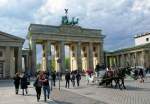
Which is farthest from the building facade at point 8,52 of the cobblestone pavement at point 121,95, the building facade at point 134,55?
the cobblestone pavement at point 121,95

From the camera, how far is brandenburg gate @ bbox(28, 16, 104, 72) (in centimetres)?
9562

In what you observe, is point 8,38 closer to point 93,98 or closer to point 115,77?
point 115,77

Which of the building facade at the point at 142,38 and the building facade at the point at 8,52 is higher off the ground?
the building facade at the point at 142,38

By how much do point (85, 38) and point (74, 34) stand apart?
4.69 m

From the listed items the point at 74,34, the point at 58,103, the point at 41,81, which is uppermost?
the point at 74,34

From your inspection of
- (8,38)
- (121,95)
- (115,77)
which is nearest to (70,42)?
(8,38)

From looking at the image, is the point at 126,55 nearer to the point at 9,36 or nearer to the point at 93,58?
the point at 93,58

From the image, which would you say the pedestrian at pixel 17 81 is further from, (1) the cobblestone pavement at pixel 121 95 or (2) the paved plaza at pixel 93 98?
(1) the cobblestone pavement at pixel 121 95

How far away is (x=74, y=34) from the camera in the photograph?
103 metres

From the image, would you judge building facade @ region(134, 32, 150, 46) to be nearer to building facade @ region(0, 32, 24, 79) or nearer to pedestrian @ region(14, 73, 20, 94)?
building facade @ region(0, 32, 24, 79)

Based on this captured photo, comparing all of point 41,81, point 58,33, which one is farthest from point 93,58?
point 41,81

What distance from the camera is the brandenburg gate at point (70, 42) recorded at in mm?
95625

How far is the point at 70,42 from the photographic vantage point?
105375 millimetres

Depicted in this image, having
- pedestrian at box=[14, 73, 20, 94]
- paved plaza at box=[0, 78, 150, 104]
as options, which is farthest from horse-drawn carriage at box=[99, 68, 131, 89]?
pedestrian at box=[14, 73, 20, 94]
